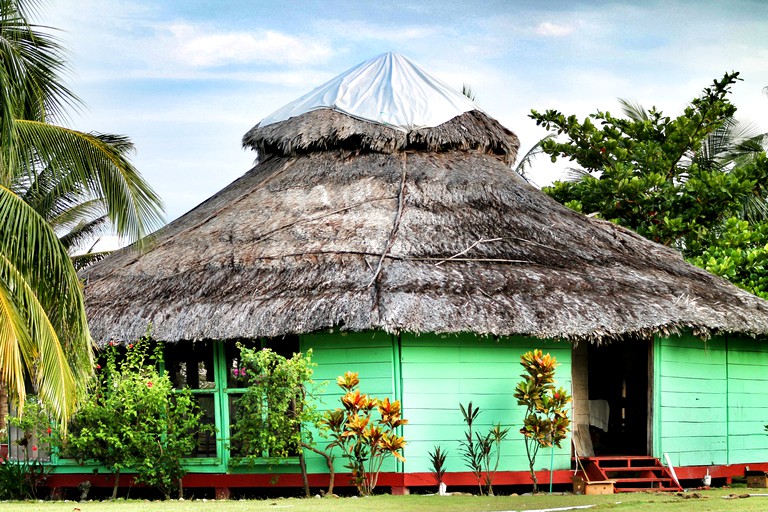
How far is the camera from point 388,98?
53.0ft

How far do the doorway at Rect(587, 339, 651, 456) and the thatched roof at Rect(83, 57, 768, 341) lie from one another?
1.79 meters

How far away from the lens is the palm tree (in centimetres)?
990

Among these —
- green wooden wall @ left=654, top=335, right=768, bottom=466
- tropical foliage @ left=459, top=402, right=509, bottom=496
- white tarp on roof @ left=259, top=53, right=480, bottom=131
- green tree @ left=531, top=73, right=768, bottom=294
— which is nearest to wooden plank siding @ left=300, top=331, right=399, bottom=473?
tropical foliage @ left=459, top=402, right=509, bottom=496

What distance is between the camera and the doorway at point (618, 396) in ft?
51.5

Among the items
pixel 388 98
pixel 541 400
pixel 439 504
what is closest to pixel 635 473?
pixel 541 400

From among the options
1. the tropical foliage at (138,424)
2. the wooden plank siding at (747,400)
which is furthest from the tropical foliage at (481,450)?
the wooden plank siding at (747,400)

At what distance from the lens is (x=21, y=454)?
549 inches

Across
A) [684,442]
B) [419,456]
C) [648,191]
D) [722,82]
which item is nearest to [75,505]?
[419,456]

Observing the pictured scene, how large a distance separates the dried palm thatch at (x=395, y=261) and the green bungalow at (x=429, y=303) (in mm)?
28

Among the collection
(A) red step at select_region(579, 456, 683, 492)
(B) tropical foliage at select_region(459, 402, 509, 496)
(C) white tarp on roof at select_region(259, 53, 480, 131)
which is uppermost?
(C) white tarp on roof at select_region(259, 53, 480, 131)

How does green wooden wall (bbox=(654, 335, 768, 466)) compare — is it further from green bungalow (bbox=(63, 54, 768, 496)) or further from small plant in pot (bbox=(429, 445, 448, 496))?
small plant in pot (bbox=(429, 445, 448, 496))

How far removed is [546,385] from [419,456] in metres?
1.60

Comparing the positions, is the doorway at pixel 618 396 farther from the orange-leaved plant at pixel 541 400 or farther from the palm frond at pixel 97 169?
the palm frond at pixel 97 169

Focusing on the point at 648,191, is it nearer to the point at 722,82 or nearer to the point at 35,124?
the point at 722,82
